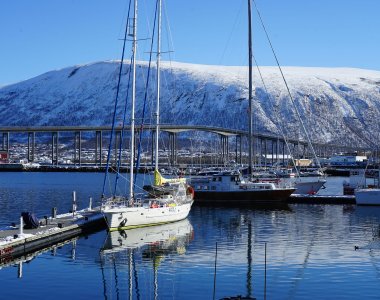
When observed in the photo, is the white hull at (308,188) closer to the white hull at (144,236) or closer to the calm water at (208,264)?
the calm water at (208,264)

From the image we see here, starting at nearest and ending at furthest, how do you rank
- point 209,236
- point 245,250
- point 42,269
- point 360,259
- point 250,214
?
point 42,269 < point 360,259 < point 245,250 < point 209,236 < point 250,214

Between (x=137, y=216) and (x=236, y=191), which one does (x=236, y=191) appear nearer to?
(x=236, y=191)

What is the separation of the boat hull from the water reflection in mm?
17145

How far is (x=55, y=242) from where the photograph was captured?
38.8 meters

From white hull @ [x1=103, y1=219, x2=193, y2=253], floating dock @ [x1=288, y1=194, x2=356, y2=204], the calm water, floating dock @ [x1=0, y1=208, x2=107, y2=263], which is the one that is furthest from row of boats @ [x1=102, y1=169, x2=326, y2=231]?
floating dock @ [x1=288, y1=194, x2=356, y2=204]

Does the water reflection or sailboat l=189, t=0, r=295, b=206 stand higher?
sailboat l=189, t=0, r=295, b=206

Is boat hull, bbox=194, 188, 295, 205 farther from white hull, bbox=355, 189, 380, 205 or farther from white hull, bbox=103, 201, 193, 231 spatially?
white hull, bbox=103, 201, 193, 231

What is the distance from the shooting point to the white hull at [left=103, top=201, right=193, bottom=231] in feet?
142

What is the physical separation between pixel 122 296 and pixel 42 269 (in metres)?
6.24

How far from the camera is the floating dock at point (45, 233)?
3406 cm

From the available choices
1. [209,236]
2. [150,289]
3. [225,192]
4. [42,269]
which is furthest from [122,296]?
[225,192]

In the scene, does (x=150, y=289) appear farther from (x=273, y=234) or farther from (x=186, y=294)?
(x=273, y=234)

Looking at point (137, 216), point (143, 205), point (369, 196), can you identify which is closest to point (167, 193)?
point (143, 205)

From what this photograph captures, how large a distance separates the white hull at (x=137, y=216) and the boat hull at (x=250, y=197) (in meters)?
17.9
